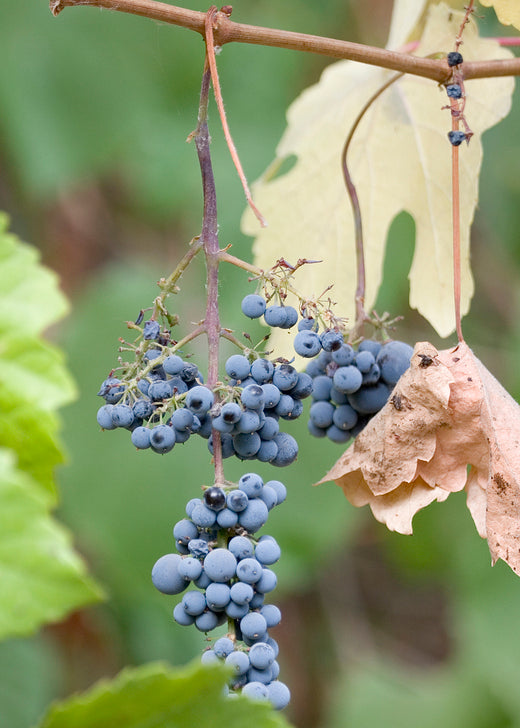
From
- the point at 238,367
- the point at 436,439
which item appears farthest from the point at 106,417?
the point at 436,439

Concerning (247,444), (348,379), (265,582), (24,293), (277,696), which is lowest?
(277,696)

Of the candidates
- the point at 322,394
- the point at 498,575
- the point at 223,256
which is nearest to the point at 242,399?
the point at 223,256

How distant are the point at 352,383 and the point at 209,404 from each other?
0.25 meters

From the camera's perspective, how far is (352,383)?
3.21 ft

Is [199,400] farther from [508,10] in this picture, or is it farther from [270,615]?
[508,10]

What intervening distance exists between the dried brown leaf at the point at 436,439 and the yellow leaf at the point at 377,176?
292mm

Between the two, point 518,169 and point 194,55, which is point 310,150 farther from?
point 518,169

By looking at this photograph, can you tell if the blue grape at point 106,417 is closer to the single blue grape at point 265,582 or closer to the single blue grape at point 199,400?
the single blue grape at point 199,400

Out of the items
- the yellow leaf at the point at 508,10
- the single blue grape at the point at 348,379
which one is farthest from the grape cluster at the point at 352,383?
the yellow leaf at the point at 508,10

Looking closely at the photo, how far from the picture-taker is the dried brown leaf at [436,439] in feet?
3.00

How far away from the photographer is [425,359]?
93 cm

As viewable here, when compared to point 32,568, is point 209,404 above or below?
above

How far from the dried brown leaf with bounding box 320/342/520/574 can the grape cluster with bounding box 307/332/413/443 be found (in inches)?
2.8

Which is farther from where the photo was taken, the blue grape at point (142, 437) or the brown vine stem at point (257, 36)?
the brown vine stem at point (257, 36)
